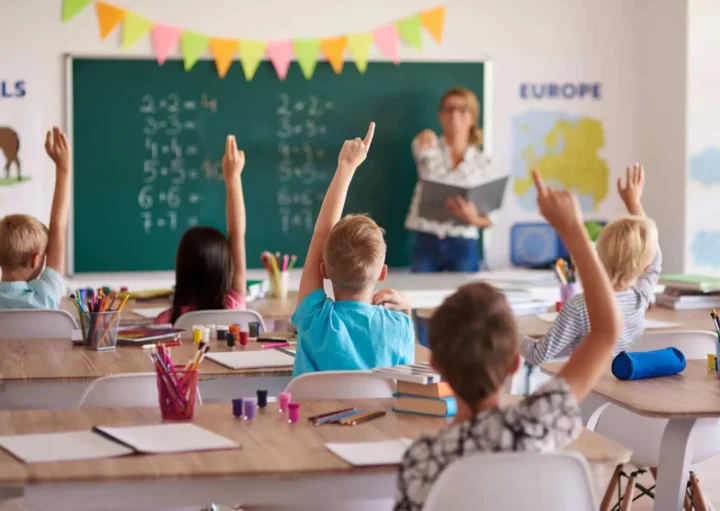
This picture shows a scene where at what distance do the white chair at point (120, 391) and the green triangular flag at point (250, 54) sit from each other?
4.13 meters

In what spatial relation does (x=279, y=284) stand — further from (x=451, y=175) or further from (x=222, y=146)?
(x=451, y=175)

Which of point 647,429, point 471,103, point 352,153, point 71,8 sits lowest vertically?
point 647,429

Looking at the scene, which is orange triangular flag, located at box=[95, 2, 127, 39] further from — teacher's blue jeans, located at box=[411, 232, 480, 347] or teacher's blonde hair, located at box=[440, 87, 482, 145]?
Answer: teacher's blue jeans, located at box=[411, 232, 480, 347]

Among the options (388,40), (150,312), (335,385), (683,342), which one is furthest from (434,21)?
(335,385)

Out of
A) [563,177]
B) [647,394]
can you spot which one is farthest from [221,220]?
[647,394]

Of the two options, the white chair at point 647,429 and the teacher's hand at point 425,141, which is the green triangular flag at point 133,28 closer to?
the teacher's hand at point 425,141

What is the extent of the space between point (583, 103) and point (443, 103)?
1.02m

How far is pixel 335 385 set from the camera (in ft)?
7.56

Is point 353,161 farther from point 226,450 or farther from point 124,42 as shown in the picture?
point 124,42

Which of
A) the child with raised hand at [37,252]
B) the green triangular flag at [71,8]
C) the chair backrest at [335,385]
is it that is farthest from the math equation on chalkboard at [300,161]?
the chair backrest at [335,385]

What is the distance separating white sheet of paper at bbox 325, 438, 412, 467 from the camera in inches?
67.6

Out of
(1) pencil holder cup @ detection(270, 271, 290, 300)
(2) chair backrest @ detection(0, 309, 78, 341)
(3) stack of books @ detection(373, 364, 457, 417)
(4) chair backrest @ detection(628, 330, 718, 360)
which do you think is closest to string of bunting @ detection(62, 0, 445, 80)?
(1) pencil holder cup @ detection(270, 271, 290, 300)

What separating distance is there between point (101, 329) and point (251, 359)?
52 centimetres

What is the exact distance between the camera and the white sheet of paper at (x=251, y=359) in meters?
2.80
